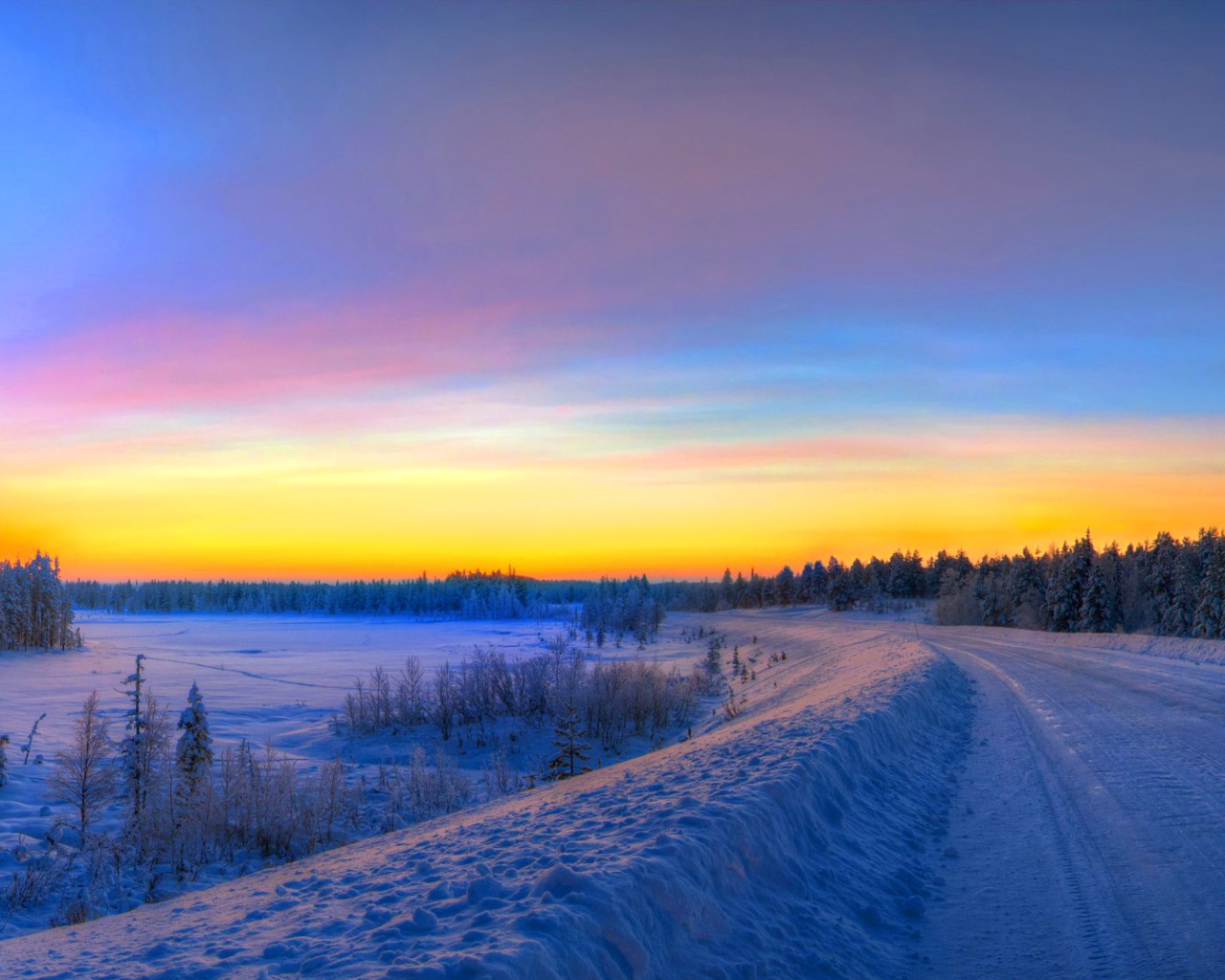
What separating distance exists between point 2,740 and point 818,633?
56.7 meters

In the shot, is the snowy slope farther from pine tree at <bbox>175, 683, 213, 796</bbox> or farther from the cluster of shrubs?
the cluster of shrubs

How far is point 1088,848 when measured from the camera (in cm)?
813

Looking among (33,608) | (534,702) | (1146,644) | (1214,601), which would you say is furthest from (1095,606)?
(33,608)

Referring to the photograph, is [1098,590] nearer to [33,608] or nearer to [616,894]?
[616,894]

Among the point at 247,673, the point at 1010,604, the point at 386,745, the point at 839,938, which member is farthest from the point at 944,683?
the point at 1010,604

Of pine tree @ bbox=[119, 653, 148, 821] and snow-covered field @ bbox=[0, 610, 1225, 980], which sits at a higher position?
snow-covered field @ bbox=[0, 610, 1225, 980]

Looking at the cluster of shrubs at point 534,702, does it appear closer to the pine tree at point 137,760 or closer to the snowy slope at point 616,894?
the pine tree at point 137,760

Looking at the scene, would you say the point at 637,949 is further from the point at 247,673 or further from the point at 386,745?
the point at 247,673

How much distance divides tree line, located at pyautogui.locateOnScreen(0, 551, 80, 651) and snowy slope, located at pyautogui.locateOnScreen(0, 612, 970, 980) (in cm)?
9293

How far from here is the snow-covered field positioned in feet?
18.3

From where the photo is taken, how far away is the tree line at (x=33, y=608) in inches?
3233

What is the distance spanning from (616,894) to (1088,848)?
560 centimetres

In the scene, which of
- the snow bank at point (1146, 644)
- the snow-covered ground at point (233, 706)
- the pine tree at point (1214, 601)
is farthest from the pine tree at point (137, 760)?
the pine tree at point (1214, 601)

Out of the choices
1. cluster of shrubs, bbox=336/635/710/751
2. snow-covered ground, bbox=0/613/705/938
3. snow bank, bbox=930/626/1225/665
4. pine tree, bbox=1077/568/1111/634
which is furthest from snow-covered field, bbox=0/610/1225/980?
pine tree, bbox=1077/568/1111/634
